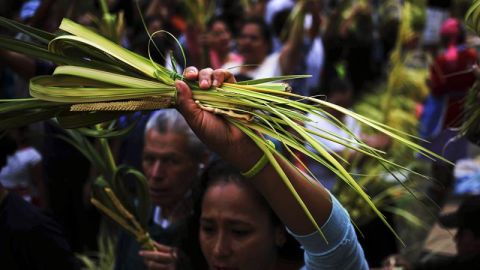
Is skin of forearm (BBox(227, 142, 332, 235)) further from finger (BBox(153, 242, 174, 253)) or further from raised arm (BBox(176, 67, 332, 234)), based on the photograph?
finger (BBox(153, 242, 174, 253))

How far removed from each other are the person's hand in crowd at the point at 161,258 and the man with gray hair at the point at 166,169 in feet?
1.15

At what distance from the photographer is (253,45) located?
6.98 m

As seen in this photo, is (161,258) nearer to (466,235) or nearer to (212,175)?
(212,175)

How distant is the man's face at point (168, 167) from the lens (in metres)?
3.92

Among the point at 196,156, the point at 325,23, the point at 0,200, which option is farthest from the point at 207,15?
the point at 0,200

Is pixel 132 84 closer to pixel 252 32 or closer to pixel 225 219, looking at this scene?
pixel 225 219

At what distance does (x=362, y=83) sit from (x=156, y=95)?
8.38 metres

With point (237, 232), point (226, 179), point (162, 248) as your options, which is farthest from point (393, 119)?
point (237, 232)

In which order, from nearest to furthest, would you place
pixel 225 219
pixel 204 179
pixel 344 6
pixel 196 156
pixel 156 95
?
1. pixel 156 95
2. pixel 225 219
3. pixel 204 179
4. pixel 196 156
5. pixel 344 6

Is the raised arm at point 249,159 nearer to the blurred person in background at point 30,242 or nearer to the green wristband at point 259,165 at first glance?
the green wristband at point 259,165

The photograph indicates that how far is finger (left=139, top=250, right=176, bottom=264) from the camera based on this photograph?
3.40 meters

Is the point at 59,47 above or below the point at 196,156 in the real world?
above

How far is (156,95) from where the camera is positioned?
2.36 meters

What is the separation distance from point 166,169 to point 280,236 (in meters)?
1.17
